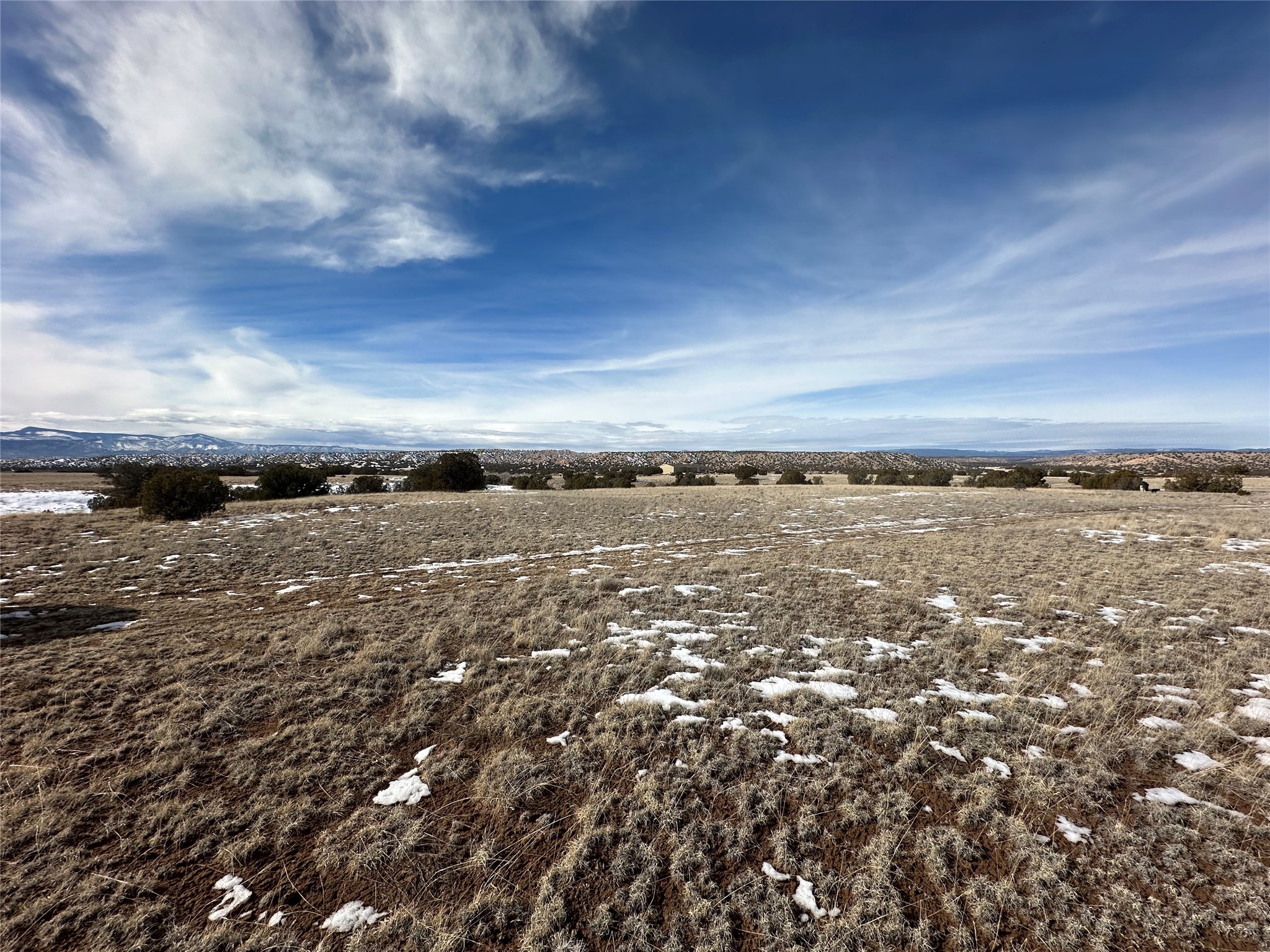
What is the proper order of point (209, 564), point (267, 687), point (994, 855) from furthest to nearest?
point (209, 564) < point (267, 687) < point (994, 855)

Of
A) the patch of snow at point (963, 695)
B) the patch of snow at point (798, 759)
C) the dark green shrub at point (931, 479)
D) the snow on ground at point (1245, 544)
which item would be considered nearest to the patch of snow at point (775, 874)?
the patch of snow at point (798, 759)

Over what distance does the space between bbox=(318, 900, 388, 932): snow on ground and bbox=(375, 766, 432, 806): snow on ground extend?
1.04 metres

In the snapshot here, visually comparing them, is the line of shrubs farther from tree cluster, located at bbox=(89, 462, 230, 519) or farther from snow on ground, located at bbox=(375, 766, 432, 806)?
tree cluster, located at bbox=(89, 462, 230, 519)

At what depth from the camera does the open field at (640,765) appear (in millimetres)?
3273

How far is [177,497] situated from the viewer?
21.2m

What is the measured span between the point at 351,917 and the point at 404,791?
129 cm

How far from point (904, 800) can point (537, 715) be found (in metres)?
3.99

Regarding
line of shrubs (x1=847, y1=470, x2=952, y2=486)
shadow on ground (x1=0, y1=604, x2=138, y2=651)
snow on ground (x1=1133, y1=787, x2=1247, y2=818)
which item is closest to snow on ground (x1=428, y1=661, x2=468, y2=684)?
shadow on ground (x1=0, y1=604, x2=138, y2=651)

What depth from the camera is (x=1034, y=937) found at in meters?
3.14

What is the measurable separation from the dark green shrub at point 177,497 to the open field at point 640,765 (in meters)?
11.8

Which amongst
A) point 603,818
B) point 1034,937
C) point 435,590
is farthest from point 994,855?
point 435,590

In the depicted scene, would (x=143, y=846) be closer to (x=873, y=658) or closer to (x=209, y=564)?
(x=873, y=658)

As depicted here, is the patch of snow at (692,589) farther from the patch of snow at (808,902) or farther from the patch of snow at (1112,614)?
the patch of snow at (1112,614)

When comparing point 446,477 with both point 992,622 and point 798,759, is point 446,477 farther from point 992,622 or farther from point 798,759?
point 798,759
